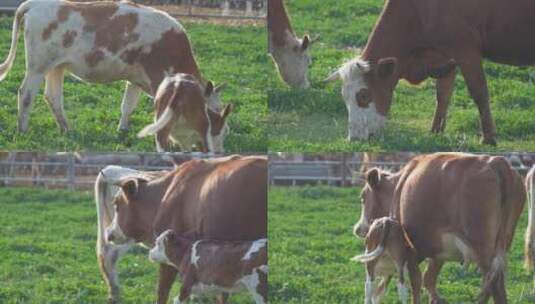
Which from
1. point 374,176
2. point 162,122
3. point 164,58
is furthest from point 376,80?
point 162,122

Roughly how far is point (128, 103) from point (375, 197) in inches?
77.6

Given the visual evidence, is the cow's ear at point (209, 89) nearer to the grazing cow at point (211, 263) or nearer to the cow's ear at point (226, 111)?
the cow's ear at point (226, 111)

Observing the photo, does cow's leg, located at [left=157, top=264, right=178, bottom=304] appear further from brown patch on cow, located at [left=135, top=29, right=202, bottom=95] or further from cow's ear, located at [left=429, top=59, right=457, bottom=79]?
cow's ear, located at [left=429, top=59, right=457, bottom=79]

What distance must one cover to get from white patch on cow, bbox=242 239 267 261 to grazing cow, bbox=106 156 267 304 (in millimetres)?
45

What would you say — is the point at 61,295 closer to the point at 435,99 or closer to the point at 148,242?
the point at 148,242

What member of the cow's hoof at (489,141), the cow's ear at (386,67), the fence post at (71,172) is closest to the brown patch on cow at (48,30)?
the fence post at (71,172)

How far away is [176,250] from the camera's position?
9258 mm

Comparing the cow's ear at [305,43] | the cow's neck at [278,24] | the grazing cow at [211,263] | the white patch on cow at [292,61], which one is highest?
the cow's neck at [278,24]

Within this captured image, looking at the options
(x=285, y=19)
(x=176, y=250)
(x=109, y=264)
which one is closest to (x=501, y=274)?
(x=176, y=250)

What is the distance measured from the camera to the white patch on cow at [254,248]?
9.29 metres

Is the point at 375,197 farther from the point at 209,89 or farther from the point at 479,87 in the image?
the point at 209,89

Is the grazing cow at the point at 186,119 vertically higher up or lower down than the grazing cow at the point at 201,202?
higher up

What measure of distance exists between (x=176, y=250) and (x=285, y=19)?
3754 mm

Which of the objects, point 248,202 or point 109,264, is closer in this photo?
point 248,202
